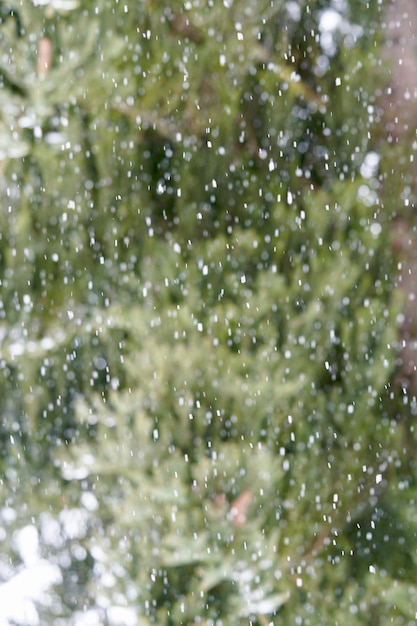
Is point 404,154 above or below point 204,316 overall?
above

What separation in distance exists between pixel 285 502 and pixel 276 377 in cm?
33

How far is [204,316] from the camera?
1.98 m

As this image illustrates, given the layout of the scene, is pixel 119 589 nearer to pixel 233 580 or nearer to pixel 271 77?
pixel 233 580

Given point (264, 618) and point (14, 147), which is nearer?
point (14, 147)

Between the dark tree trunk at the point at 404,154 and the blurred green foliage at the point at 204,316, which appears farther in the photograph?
the dark tree trunk at the point at 404,154

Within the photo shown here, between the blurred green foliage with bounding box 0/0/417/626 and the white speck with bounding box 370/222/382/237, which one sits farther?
the white speck with bounding box 370/222/382/237

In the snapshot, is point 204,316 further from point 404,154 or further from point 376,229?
point 404,154

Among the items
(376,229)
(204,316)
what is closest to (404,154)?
(376,229)

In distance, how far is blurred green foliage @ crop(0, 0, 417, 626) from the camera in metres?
1.91

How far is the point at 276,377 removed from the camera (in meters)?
1.91

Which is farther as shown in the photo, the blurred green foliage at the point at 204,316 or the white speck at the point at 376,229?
the white speck at the point at 376,229

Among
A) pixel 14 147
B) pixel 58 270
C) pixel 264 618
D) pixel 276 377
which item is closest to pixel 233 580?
pixel 264 618

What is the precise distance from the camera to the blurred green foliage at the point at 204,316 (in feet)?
6.25

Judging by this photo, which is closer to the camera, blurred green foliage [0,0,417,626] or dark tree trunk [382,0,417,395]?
blurred green foliage [0,0,417,626]
